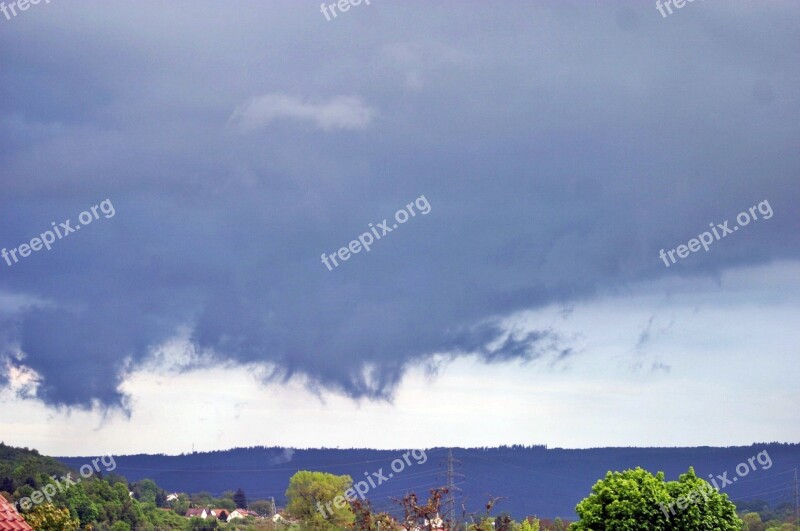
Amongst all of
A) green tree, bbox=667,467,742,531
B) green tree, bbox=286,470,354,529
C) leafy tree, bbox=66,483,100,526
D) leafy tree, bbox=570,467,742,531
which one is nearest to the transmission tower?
leafy tree, bbox=570,467,742,531

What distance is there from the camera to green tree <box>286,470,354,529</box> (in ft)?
498

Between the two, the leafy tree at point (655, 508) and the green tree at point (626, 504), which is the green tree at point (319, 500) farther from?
the leafy tree at point (655, 508)

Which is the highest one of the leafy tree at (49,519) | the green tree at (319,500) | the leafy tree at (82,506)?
the leafy tree at (82,506)

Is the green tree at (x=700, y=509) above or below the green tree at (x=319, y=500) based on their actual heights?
below

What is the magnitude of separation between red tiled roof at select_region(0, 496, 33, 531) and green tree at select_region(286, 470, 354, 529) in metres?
122

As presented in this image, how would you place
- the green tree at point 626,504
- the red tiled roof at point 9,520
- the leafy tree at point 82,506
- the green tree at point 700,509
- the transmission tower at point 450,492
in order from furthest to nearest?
the leafy tree at point 82,506, the transmission tower at point 450,492, the green tree at point 626,504, the green tree at point 700,509, the red tiled roof at point 9,520

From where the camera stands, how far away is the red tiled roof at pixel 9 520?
25.5m

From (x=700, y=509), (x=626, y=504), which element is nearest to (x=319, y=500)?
(x=626, y=504)

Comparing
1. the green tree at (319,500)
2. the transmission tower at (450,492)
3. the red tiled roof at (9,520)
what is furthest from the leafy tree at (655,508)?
the green tree at (319,500)

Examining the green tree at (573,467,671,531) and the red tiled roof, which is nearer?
the red tiled roof

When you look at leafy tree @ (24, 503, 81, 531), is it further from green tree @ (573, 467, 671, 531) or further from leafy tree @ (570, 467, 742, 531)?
leafy tree @ (570, 467, 742, 531)

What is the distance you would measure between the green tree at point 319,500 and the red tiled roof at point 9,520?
122m

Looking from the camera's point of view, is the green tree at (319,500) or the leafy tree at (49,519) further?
the green tree at (319,500)

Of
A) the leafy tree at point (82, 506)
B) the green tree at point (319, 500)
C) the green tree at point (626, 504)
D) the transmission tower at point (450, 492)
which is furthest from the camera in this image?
the leafy tree at point (82, 506)
